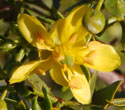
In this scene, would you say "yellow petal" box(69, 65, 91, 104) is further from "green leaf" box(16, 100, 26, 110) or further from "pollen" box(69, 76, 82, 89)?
"green leaf" box(16, 100, 26, 110)

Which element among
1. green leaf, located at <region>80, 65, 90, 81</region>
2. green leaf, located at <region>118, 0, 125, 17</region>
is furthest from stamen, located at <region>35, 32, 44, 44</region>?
green leaf, located at <region>118, 0, 125, 17</region>

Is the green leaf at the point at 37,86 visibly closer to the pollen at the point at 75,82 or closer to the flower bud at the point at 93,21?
the pollen at the point at 75,82

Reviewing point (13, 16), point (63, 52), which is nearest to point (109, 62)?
point (63, 52)

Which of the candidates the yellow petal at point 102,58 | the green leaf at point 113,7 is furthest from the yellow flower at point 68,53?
the green leaf at point 113,7

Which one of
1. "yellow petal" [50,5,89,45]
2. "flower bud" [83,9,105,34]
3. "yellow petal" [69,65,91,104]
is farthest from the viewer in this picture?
"yellow petal" [69,65,91,104]

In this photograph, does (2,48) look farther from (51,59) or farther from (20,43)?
(51,59)
